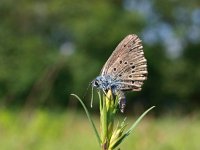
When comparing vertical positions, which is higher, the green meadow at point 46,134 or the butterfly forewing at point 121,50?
the butterfly forewing at point 121,50

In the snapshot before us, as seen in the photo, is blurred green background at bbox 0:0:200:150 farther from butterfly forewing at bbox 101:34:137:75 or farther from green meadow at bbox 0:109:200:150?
butterfly forewing at bbox 101:34:137:75

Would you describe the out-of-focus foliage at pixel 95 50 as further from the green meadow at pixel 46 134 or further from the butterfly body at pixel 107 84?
the butterfly body at pixel 107 84

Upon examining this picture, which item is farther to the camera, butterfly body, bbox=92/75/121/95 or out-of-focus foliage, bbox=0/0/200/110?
out-of-focus foliage, bbox=0/0/200/110

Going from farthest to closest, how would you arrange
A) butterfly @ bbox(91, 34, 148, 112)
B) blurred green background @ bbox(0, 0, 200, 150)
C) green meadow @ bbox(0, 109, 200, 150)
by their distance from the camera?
blurred green background @ bbox(0, 0, 200, 150)
green meadow @ bbox(0, 109, 200, 150)
butterfly @ bbox(91, 34, 148, 112)

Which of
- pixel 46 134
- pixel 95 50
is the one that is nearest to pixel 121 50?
pixel 46 134

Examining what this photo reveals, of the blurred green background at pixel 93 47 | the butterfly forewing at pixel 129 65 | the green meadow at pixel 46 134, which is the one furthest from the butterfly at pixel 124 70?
the blurred green background at pixel 93 47

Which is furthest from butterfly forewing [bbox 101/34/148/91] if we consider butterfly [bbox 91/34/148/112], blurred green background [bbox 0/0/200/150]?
blurred green background [bbox 0/0/200/150]

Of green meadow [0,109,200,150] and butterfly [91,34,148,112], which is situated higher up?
butterfly [91,34,148,112]
